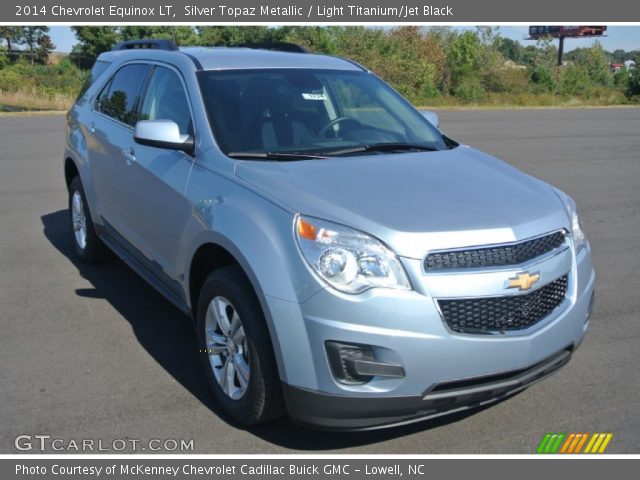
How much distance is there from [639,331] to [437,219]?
2.57 m

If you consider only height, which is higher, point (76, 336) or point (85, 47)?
point (85, 47)

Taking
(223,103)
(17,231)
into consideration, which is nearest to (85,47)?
(17,231)

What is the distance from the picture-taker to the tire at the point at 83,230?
6.42 metres

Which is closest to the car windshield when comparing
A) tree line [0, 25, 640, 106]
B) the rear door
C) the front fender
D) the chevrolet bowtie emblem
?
the front fender

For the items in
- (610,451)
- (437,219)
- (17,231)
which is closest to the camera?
(437,219)

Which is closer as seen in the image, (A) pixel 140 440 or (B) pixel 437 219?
(B) pixel 437 219

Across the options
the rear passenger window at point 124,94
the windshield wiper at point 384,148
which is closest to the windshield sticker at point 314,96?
the windshield wiper at point 384,148

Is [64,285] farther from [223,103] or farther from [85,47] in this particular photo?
[85,47]

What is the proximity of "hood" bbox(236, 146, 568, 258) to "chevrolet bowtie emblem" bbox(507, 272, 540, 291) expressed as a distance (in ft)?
0.59

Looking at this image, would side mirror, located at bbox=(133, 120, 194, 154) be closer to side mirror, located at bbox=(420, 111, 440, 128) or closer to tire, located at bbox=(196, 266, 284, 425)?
tire, located at bbox=(196, 266, 284, 425)

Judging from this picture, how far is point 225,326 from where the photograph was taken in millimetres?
3834

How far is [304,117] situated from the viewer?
15.3 feet

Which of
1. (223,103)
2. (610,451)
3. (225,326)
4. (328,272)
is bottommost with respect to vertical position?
(610,451)

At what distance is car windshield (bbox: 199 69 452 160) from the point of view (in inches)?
171
